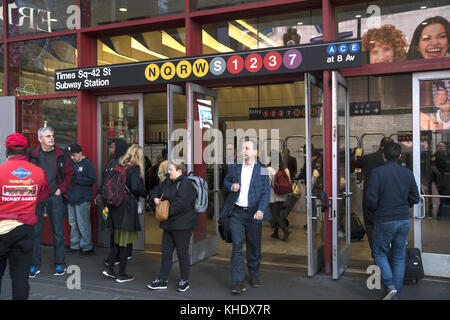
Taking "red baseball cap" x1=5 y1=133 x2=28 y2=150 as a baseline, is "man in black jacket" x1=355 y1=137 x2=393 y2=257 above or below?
below

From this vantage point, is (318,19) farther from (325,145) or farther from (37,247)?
(37,247)

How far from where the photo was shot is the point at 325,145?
559 cm

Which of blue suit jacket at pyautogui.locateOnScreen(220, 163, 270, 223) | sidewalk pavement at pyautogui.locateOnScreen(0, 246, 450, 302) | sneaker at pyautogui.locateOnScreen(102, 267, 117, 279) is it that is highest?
blue suit jacket at pyautogui.locateOnScreen(220, 163, 270, 223)

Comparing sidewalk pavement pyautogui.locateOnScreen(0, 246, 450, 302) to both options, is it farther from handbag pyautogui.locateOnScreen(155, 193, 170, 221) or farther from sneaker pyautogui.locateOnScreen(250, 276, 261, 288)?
handbag pyautogui.locateOnScreen(155, 193, 170, 221)

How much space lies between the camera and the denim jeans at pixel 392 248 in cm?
445

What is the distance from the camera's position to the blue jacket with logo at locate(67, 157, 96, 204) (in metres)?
6.62

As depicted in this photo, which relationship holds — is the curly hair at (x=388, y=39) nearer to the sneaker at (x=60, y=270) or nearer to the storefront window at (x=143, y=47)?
the storefront window at (x=143, y=47)

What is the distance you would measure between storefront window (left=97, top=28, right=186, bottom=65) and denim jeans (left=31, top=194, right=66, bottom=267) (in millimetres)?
2577

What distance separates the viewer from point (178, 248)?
4895 millimetres

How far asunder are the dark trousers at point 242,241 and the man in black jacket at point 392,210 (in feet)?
4.31

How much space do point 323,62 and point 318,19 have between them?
95 cm

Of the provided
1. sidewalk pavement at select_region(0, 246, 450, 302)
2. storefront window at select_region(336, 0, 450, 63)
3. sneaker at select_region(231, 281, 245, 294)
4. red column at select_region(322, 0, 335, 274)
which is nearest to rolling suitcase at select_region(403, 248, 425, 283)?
sidewalk pavement at select_region(0, 246, 450, 302)

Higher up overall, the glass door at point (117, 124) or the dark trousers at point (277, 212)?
the glass door at point (117, 124)

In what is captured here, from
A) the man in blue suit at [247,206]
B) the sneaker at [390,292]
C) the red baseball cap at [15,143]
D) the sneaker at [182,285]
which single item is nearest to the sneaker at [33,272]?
the sneaker at [182,285]
